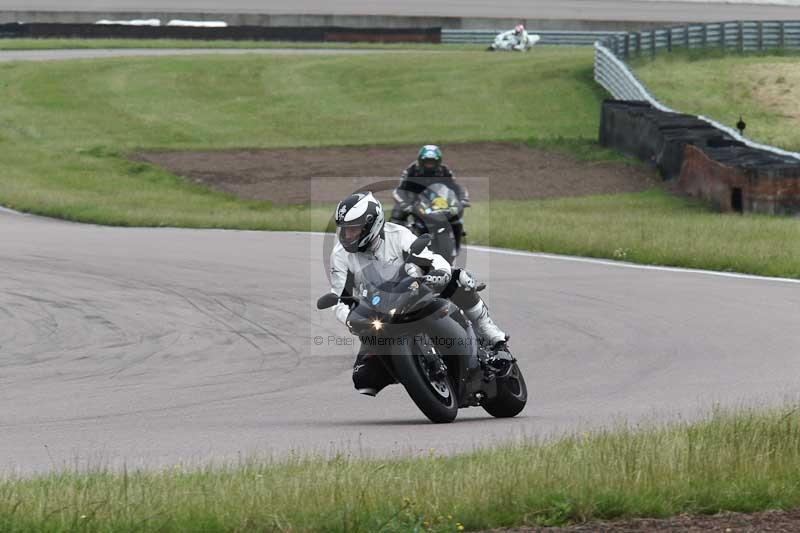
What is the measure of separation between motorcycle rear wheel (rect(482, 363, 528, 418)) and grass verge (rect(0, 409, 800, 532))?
191 cm

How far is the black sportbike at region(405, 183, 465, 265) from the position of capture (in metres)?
15.5

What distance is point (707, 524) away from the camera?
625 centimetres

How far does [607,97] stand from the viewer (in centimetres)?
4488

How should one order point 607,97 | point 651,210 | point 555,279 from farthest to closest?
point 607,97, point 651,210, point 555,279

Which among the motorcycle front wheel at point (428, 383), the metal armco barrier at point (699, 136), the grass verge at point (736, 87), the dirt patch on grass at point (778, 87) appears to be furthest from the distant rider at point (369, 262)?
the dirt patch on grass at point (778, 87)

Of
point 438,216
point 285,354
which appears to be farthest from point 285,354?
point 438,216

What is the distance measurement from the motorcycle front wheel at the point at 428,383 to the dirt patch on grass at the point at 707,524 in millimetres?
2714

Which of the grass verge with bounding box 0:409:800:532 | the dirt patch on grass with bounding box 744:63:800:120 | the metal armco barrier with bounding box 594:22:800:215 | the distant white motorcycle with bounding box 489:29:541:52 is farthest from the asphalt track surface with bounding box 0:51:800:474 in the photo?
the distant white motorcycle with bounding box 489:29:541:52

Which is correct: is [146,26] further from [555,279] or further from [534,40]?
[555,279]

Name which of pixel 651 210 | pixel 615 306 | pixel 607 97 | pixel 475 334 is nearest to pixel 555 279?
pixel 615 306

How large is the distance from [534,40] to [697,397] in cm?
5078

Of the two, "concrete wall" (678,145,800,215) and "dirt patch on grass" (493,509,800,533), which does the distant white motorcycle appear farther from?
"dirt patch on grass" (493,509,800,533)

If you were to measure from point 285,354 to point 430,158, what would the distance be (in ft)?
13.5

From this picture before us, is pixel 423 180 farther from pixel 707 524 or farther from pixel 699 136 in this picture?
pixel 699 136
